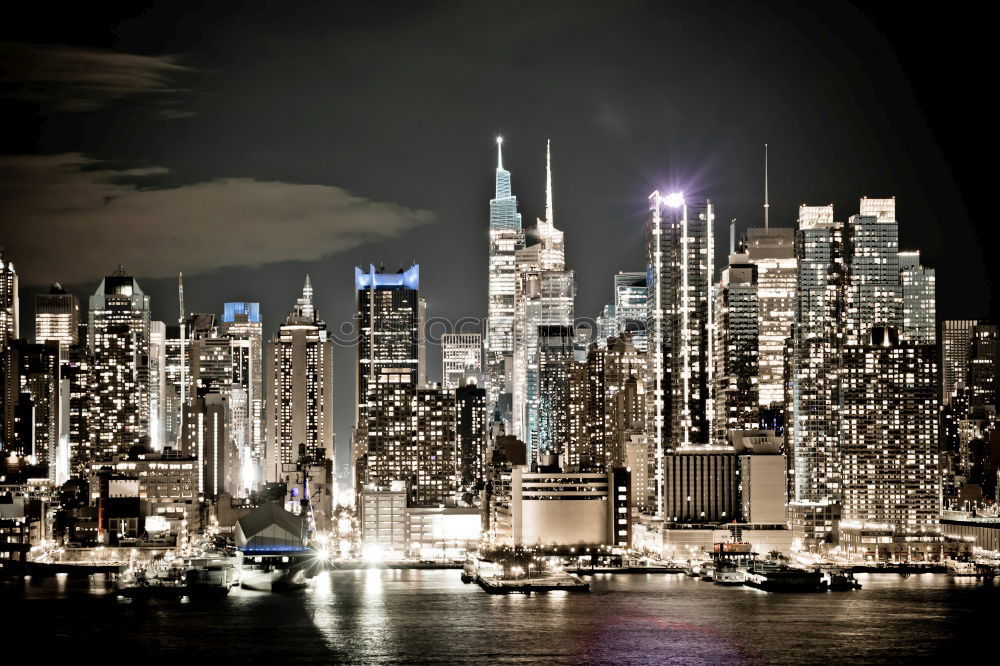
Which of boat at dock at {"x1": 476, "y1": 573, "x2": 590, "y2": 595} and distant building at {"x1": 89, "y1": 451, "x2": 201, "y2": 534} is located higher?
Answer: distant building at {"x1": 89, "y1": 451, "x2": 201, "y2": 534}

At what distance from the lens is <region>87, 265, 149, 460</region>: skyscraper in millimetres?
92688

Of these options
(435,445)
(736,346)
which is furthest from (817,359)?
(435,445)

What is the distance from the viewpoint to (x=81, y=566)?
2625 inches

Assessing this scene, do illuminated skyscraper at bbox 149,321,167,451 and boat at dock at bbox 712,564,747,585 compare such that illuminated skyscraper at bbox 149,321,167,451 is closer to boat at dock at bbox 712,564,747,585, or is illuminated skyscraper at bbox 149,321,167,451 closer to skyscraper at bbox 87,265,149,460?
skyscraper at bbox 87,265,149,460

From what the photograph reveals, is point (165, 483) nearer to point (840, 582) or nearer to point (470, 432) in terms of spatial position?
point (470, 432)

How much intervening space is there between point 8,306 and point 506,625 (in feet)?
150

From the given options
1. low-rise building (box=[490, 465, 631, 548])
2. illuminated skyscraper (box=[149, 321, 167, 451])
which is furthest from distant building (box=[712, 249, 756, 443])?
illuminated skyscraper (box=[149, 321, 167, 451])

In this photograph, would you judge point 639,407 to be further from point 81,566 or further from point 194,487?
point 81,566

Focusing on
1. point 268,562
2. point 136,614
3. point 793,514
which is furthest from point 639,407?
point 136,614

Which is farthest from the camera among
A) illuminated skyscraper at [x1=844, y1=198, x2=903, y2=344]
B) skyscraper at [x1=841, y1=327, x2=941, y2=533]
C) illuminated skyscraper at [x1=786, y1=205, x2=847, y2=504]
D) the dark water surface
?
illuminated skyscraper at [x1=844, y1=198, x2=903, y2=344]

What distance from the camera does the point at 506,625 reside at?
4347 centimetres

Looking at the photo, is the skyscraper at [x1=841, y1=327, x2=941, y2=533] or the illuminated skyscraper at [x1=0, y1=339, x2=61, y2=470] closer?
the skyscraper at [x1=841, y1=327, x2=941, y2=533]

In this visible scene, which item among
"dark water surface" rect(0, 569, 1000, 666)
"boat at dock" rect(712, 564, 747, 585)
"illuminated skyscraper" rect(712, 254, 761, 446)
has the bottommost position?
"boat at dock" rect(712, 564, 747, 585)

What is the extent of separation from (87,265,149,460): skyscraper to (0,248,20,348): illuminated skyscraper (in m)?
7.85
